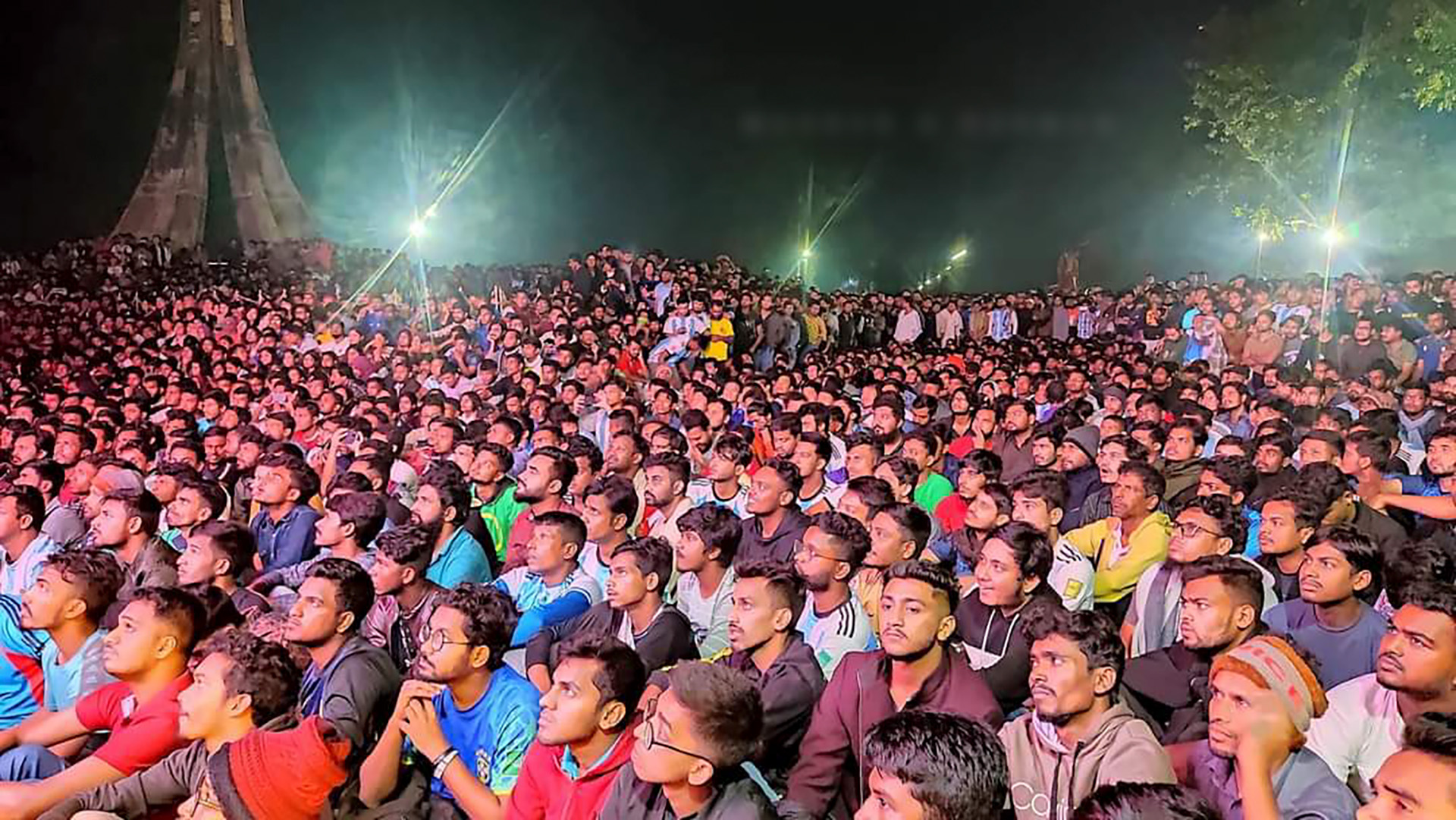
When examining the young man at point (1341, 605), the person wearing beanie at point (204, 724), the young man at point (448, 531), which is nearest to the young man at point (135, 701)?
the person wearing beanie at point (204, 724)

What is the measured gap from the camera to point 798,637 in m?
4.14

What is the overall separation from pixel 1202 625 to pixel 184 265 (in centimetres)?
2030

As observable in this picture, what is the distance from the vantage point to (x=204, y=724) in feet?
10.5

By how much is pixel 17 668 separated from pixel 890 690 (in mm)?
3362

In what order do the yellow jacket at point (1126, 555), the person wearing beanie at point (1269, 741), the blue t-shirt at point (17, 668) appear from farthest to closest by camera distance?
the yellow jacket at point (1126, 555) < the blue t-shirt at point (17, 668) < the person wearing beanie at point (1269, 741)

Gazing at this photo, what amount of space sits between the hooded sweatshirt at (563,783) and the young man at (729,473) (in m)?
3.36

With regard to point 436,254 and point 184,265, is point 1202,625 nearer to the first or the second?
point 184,265

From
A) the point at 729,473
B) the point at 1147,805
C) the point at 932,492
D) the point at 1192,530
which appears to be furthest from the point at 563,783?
the point at 932,492

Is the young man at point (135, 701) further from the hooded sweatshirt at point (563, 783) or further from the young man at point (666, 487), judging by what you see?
the young man at point (666, 487)

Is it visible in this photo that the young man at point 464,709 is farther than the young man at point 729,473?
No

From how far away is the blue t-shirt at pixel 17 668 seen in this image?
4.14 m

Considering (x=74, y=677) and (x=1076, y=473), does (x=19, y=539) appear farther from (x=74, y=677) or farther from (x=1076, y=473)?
(x=1076, y=473)

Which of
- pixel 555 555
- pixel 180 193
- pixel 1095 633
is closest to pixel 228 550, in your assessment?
pixel 555 555

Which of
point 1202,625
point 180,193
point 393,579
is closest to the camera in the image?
point 1202,625
